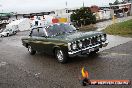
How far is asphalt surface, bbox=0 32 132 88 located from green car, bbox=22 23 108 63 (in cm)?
51

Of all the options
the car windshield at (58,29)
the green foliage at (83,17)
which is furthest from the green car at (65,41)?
the green foliage at (83,17)

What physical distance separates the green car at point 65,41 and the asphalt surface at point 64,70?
20.0 inches

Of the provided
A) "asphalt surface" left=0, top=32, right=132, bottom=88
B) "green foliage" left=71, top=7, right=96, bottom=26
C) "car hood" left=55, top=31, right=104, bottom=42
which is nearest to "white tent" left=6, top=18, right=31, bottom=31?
"green foliage" left=71, top=7, right=96, bottom=26

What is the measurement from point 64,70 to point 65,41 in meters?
1.23

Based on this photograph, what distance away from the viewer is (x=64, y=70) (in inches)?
389

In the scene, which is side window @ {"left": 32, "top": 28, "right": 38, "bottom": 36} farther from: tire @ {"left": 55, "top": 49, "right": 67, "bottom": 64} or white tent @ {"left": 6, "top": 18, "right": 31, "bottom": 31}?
white tent @ {"left": 6, "top": 18, "right": 31, "bottom": 31}

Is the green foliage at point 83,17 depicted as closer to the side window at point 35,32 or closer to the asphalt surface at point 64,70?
the side window at point 35,32

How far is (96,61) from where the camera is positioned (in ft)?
35.4

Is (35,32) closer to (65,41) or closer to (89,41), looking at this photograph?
(65,41)

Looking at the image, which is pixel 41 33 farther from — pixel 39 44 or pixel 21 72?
pixel 21 72

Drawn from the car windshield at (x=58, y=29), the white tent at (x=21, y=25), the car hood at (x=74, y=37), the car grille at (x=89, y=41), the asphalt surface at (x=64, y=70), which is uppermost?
the car windshield at (x=58, y=29)

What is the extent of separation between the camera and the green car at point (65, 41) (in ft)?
34.0

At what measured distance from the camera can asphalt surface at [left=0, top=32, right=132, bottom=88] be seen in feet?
27.1

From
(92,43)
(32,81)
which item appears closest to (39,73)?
(32,81)
